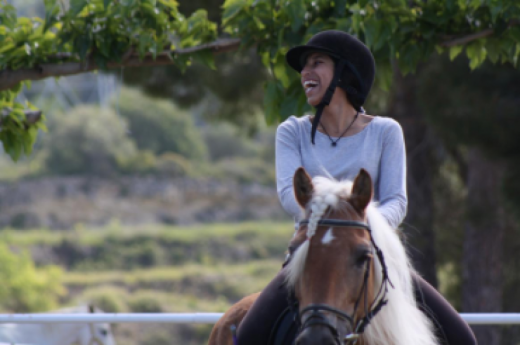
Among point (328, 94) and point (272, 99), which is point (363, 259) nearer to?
point (328, 94)

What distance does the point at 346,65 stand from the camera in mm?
3090

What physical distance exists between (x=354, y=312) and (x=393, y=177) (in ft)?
2.23

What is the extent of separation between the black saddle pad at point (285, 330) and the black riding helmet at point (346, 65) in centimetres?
74

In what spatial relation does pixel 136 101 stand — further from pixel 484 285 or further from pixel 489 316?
pixel 489 316

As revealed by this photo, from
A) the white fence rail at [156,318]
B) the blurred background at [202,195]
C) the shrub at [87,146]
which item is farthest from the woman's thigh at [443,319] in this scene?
the shrub at [87,146]

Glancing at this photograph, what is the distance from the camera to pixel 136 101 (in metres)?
52.2

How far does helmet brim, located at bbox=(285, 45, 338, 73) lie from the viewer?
10.0 ft

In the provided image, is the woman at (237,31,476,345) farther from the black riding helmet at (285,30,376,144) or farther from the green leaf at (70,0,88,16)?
the green leaf at (70,0,88,16)

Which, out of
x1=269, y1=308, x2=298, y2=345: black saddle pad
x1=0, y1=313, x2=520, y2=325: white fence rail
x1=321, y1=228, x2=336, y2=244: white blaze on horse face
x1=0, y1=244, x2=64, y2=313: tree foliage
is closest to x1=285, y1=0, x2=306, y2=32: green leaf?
x1=0, y1=313, x2=520, y2=325: white fence rail

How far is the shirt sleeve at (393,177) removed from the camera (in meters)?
2.82

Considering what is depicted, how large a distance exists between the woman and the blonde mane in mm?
208

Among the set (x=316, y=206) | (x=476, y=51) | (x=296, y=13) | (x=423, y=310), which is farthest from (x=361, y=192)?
(x=476, y=51)

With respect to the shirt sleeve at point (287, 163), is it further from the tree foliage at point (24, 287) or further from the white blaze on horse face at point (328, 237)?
the tree foliage at point (24, 287)

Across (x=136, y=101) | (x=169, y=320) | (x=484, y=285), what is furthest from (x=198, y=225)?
(x=169, y=320)
